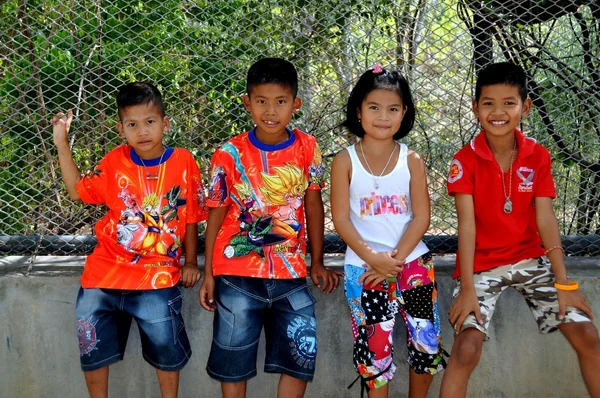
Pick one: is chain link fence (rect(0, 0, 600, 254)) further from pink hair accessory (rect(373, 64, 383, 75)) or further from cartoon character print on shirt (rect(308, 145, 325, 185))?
cartoon character print on shirt (rect(308, 145, 325, 185))

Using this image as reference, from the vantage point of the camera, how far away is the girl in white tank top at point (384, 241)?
3414 millimetres

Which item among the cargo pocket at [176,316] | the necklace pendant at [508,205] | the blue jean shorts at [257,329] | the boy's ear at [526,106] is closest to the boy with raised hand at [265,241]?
the blue jean shorts at [257,329]

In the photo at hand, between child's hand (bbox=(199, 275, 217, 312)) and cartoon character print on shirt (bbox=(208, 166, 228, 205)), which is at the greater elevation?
cartoon character print on shirt (bbox=(208, 166, 228, 205))

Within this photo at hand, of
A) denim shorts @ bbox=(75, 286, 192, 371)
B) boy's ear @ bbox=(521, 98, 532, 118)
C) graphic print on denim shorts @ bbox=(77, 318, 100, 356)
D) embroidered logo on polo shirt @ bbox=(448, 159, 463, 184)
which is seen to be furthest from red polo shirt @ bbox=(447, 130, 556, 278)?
graphic print on denim shorts @ bbox=(77, 318, 100, 356)

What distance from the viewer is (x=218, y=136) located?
4098 millimetres

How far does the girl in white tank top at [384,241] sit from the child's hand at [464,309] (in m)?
0.08

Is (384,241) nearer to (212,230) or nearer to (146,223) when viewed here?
(212,230)

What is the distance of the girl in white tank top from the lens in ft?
11.2

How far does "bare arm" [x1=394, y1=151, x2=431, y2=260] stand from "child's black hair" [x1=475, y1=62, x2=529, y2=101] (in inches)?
17.9

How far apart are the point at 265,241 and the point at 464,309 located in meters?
0.92

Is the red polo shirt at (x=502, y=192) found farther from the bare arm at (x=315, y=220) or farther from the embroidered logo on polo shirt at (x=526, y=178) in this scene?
the bare arm at (x=315, y=220)

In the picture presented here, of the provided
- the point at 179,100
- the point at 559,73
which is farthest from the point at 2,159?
the point at 559,73

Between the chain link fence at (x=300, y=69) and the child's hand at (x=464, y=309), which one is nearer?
the child's hand at (x=464, y=309)

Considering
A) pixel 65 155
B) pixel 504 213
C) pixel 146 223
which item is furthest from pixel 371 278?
pixel 65 155
